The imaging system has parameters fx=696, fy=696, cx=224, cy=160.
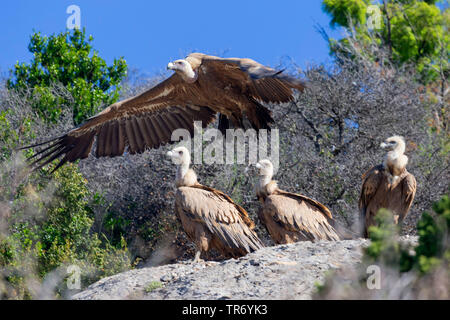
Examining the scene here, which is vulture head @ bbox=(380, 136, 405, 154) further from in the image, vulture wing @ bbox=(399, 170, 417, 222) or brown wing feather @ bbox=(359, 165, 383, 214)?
vulture wing @ bbox=(399, 170, 417, 222)

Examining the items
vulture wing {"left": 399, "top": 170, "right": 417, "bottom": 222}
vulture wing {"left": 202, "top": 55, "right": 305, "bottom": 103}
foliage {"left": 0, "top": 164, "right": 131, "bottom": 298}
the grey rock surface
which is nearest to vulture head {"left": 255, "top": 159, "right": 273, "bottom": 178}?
vulture wing {"left": 202, "top": 55, "right": 305, "bottom": 103}

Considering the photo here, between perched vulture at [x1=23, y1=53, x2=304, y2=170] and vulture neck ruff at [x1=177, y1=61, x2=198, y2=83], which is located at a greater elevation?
vulture neck ruff at [x1=177, y1=61, x2=198, y2=83]

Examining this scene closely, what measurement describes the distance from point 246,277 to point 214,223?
1.76 meters

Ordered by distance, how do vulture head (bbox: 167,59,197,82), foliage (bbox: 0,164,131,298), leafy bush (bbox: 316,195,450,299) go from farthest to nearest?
1. foliage (bbox: 0,164,131,298)
2. vulture head (bbox: 167,59,197,82)
3. leafy bush (bbox: 316,195,450,299)

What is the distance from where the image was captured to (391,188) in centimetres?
879

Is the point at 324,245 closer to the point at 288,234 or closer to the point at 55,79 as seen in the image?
the point at 288,234

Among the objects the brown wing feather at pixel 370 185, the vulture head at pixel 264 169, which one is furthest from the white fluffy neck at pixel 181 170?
the brown wing feather at pixel 370 185

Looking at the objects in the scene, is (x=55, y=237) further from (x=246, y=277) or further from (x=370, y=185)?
(x=370, y=185)

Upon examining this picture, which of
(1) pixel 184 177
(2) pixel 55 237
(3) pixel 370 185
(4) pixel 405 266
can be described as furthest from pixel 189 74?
(4) pixel 405 266

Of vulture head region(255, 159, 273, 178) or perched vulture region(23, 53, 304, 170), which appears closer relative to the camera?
perched vulture region(23, 53, 304, 170)

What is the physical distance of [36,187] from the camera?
11.8 m

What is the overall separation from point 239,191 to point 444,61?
453 inches

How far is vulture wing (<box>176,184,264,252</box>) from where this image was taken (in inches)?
343

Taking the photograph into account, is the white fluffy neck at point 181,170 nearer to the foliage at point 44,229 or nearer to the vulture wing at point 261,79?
the vulture wing at point 261,79
